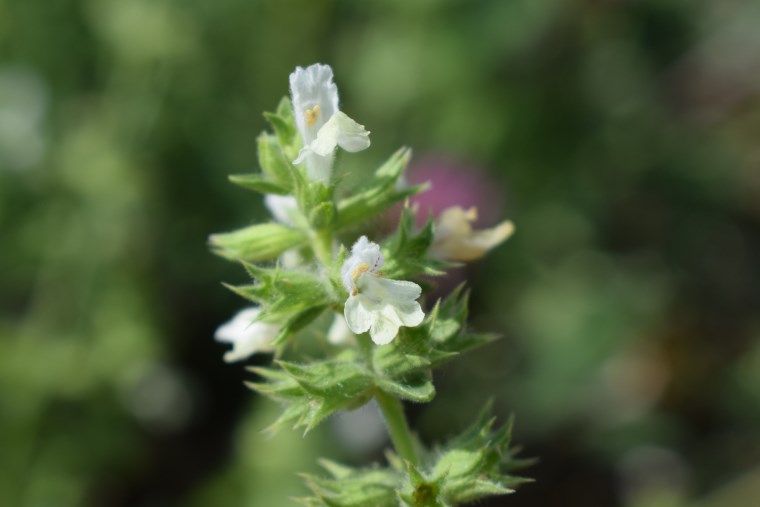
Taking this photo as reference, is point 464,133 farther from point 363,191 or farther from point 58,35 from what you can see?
point 363,191

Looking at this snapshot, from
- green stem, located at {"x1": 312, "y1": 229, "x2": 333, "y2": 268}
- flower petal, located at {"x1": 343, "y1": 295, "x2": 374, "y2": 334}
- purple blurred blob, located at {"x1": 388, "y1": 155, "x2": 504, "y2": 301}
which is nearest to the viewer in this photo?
flower petal, located at {"x1": 343, "y1": 295, "x2": 374, "y2": 334}

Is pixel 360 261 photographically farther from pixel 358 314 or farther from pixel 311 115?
pixel 311 115

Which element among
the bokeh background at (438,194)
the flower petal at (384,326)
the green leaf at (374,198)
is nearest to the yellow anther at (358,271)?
the flower petal at (384,326)

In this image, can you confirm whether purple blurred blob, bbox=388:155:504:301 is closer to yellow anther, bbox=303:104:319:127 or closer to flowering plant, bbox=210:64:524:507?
flowering plant, bbox=210:64:524:507

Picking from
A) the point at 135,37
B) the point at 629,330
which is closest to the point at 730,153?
the point at 629,330

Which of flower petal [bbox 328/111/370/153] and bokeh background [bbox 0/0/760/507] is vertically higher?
bokeh background [bbox 0/0/760/507]

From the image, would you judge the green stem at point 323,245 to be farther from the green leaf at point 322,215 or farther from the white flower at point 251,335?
the white flower at point 251,335

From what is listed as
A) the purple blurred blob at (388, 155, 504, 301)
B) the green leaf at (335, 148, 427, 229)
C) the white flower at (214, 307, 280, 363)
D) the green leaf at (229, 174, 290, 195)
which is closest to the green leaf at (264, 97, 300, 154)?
the green leaf at (229, 174, 290, 195)

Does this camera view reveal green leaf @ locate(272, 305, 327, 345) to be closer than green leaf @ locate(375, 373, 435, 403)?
No
